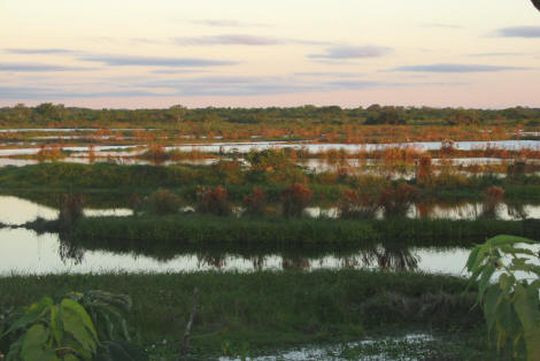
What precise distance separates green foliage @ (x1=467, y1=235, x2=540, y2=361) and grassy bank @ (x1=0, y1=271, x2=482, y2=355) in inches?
326

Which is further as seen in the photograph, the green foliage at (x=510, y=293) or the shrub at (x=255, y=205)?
the shrub at (x=255, y=205)

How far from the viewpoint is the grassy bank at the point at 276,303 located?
11477 mm

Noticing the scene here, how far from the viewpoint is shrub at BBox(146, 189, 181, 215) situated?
25.9 metres

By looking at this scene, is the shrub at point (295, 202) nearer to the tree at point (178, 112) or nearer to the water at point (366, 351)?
the water at point (366, 351)

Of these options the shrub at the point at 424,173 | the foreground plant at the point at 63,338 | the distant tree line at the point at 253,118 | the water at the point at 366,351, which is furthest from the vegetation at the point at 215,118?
the foreground plant at the point at 63,338

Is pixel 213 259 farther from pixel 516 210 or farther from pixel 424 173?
pixel 424 173

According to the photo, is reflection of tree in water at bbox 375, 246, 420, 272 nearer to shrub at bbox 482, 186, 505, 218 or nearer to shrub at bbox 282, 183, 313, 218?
shrub at bbox 282, 183, 313, 218

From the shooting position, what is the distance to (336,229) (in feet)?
74.8

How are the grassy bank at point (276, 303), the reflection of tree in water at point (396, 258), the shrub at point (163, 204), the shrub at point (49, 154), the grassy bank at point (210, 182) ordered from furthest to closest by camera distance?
the shrub at point (49, 154)
the grassy bank at point (210, 182)
the shrub at point (163, 204)
the reflection of tree in water at point (396, 258)
the grassy bank at point (276, 303)

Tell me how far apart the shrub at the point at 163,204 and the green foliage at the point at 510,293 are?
2364 centimetres

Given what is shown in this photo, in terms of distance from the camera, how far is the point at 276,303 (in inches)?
508

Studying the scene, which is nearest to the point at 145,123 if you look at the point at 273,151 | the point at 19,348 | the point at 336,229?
the point at 273,151

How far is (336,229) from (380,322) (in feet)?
34.5

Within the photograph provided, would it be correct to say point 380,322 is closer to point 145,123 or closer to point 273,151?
point 273,151
